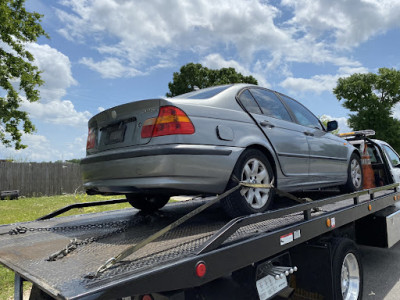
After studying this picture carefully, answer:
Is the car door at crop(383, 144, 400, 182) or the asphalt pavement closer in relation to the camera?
the asphalt pavement

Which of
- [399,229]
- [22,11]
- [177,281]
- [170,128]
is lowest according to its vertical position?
[399,229]

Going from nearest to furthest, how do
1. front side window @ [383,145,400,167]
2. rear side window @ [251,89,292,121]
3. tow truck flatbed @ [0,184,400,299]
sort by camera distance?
1. tow truck flatbed @ [0,184,400,299]
2. rear side window @ [251,89,292,121]
3. front side window @ [383,145,400,167]

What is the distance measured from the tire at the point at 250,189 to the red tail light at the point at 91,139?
→ 137 cm

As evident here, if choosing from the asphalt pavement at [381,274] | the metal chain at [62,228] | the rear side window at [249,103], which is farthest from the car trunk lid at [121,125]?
the asphalt pavement at [381,274]

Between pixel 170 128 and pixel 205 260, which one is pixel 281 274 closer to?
pixel 205 260

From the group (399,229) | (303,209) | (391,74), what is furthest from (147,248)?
(391,74)

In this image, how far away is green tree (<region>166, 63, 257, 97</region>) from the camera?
28688 millimetres

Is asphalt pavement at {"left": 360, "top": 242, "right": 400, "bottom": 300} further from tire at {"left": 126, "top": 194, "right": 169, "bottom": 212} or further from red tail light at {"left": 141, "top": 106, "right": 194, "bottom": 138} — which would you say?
red tail light at {"left": 141, "top": 106, "right": 194, "bottom": 138}

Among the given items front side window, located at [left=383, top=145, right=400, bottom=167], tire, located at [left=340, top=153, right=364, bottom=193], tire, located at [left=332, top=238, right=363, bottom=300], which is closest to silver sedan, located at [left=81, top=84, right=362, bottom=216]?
tire, located at [left=332, top=238, right=363, bottom=300]

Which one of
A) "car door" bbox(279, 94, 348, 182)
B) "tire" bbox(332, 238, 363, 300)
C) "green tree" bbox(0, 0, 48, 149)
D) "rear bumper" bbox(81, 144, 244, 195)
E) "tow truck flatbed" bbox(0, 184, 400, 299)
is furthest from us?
"green tree" bbox(0, 0, 48, 149)

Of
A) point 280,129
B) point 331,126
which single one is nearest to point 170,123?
point 280,129

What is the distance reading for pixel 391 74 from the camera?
112 ft

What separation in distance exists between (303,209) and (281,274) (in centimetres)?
54

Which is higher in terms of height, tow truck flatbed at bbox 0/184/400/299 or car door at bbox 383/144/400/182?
car door at bbox 383/144/400/182
